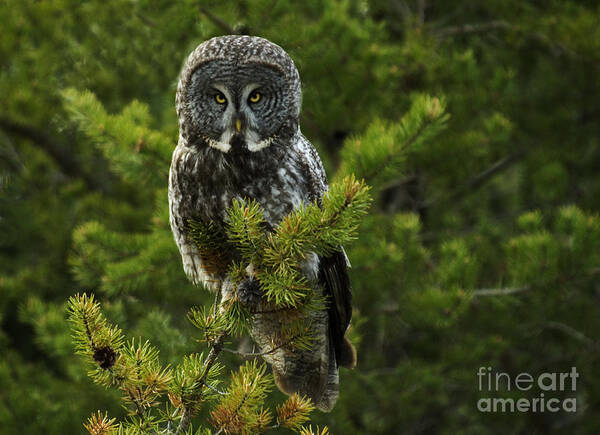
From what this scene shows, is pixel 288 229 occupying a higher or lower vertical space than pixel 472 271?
higher

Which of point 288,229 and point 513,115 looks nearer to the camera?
point 288,229

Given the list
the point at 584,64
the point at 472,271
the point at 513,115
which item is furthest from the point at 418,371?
the point at 584,64

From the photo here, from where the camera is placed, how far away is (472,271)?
3.92 m

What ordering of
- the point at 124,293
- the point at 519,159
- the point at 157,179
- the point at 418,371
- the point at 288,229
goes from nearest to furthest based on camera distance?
the point at 288,229
the point at 157,179
the point at 124,293
the point at 418,371
the point at 519,159

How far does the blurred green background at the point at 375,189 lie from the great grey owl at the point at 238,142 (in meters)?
0.76

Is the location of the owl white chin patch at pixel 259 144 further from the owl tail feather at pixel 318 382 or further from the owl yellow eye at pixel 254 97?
the owl tail feather at pixel 318 382

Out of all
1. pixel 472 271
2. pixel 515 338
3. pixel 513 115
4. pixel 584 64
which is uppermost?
pixel 584 64

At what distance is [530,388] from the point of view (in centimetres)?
542

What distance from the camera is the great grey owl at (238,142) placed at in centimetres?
217

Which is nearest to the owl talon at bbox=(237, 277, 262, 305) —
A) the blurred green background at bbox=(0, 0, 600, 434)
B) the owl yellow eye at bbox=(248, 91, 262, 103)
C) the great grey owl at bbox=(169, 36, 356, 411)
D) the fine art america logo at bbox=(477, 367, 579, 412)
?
the great grey owl at bbox=(169, 36, 356, 411)

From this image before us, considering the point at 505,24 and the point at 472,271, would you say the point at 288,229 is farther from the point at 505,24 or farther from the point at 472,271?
the point at 505,24

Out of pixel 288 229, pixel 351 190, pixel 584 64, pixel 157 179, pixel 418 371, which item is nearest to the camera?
pixel 351 190

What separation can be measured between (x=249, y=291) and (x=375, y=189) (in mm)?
1496

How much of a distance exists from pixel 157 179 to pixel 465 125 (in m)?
2.36
